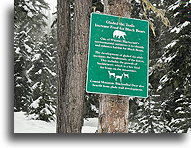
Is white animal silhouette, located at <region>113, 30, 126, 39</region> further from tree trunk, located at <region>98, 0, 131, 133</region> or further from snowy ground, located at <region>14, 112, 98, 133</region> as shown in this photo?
snowy ground, located at <region>14, 112, 98, 133</region>

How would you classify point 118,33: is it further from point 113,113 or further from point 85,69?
point 85,69

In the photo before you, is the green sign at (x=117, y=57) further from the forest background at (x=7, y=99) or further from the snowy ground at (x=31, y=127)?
the snowy ground at (x=31, y=127)

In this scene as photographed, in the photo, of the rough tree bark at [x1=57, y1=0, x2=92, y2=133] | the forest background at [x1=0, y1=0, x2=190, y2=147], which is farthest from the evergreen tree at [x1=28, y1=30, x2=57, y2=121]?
the forest background at [x1=0, y1=0, x2=190, y2=147]

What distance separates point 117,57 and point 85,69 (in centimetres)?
78

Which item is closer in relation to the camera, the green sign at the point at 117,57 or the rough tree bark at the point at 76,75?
the green sign at the point at 117,57

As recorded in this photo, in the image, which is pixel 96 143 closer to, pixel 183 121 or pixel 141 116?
pixel 183 121

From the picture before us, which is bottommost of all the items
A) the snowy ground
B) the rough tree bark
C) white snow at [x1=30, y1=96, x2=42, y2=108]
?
the snowy ground

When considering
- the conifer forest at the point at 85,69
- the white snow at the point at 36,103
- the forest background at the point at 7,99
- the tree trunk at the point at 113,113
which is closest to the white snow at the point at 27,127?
the forest background at the point at 7,99

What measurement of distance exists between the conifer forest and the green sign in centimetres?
7

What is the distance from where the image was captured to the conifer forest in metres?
1.59

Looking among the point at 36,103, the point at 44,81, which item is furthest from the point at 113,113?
the point at 36,103

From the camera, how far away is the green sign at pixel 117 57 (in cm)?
157

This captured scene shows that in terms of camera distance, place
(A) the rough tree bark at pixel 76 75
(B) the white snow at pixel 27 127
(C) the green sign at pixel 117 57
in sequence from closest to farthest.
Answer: (C) the green sign at pixel 117 57 < (B) the white snow at pixel 27 127 < (A) the rough tree bark at pixel 76 75

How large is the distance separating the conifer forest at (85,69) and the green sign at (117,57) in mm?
71
